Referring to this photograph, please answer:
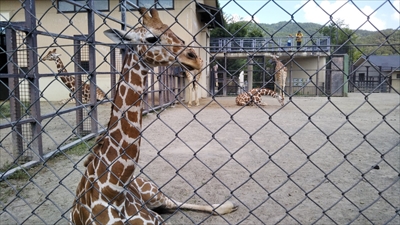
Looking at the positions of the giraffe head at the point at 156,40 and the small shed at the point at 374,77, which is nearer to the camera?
the small shed at the point at 374,77

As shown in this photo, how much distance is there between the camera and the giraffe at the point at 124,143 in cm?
210

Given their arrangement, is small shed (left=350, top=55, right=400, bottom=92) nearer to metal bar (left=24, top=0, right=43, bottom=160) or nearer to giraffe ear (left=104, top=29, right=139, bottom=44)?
giraffe ear (left=104, top=29, right=139, bottom=44)

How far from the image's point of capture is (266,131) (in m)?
Answer: 7.15

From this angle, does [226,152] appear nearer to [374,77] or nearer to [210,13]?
[210,13]

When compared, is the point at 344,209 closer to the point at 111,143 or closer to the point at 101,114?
the point at 111,143

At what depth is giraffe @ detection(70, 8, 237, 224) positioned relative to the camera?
2.10 meters

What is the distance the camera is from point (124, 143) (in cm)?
218

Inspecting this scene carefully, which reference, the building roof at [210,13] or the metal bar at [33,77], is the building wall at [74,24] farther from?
the metal bar at [33,77]

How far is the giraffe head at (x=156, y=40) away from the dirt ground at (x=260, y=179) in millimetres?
434

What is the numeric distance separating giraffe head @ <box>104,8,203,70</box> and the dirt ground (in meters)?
0.43

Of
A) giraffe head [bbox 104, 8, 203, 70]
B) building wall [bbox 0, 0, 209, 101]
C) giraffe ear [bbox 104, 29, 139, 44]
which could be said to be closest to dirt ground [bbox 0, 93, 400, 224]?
giraffe head [bbox 104, 8, 203, 70]

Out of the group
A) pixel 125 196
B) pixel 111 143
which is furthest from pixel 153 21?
pixel 125 196

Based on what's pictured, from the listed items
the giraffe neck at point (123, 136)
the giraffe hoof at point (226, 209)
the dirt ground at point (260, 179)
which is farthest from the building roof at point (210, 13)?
the giraffe hoof at point (226, 209)

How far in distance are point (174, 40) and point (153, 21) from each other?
20 cm
